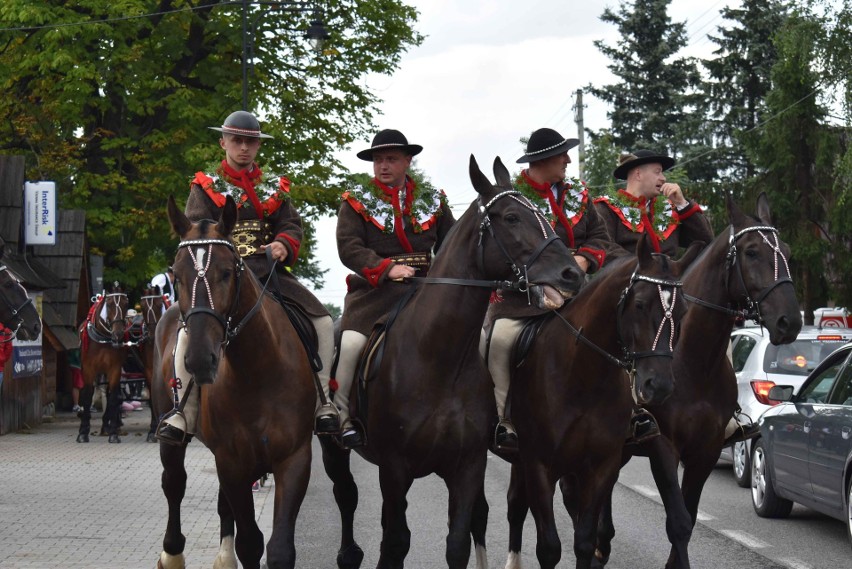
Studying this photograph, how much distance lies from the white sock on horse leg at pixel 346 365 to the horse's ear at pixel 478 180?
150 centimetres

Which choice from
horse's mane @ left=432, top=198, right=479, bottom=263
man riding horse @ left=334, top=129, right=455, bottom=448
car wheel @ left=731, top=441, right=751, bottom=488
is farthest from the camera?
car wheel @ left=731, top=441, right=751, bottom=488

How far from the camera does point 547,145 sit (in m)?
9.27

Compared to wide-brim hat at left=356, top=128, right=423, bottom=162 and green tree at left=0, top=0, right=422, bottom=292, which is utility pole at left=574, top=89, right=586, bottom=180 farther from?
wide-brim hat at left=356, top=128, right=423, bottom=162

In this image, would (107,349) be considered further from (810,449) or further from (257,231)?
(257,231)

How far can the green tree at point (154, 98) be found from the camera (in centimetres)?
3041

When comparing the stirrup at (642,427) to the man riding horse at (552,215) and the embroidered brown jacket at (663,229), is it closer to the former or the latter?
the man riding horse at (552,215)

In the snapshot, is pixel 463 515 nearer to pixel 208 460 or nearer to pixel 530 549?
pixel 530 549

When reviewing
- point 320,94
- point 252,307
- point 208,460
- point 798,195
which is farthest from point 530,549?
point 798,195

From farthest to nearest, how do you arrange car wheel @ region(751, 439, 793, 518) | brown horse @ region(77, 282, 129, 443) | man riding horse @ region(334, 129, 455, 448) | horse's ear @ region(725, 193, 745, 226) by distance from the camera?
brown horse @ region(77, 282, 129, 443), car wheel @ region(751, 439, 793, 518), horse's ear @ region(725, 193, 745, 226), man riding horse @ region(334, 129, 455, 448)

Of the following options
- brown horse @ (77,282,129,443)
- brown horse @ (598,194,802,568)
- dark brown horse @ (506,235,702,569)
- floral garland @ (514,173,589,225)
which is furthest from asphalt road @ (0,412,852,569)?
brown horse @ (77,282,129,443)

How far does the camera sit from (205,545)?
11.1 metres

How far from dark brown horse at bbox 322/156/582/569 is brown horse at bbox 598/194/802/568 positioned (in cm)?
173

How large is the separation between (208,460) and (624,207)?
10647mm

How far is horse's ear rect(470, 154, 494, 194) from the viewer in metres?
7.90
